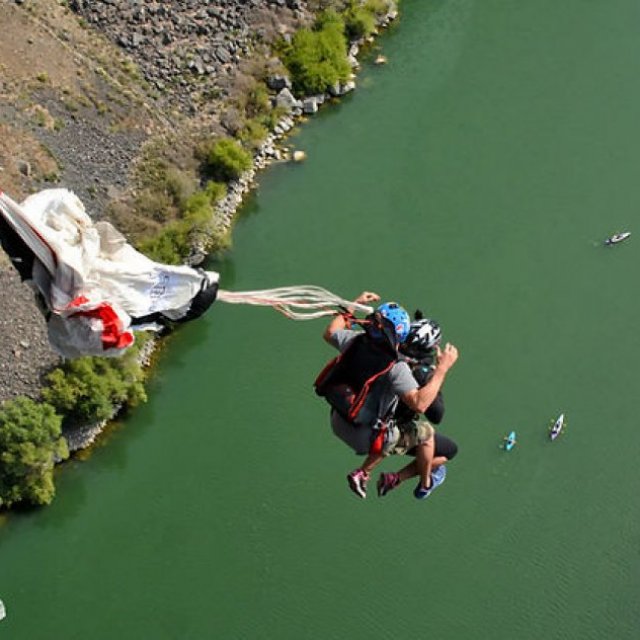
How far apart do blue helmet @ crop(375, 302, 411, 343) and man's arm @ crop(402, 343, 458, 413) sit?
0.98ft

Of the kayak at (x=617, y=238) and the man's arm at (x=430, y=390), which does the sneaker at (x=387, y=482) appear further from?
the kayak at (x=617, y=238)

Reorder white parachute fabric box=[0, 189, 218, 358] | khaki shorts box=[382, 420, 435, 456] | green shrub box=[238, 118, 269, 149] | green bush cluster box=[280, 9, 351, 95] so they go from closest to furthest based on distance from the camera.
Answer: white parachute fabric box=[0, 189, 218, 358]
khaki shorts box=[382, 420, 435, 456]
green shrub box=[238, 118, 269, 149]
green bush cluster box=[280, 9, 351, 95]

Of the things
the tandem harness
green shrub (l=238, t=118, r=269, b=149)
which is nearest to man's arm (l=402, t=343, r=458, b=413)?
the tandem harness

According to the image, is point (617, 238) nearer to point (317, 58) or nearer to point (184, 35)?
point (317, 58)

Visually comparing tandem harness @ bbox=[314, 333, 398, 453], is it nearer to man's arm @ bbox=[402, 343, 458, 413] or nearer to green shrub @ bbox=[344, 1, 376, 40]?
man's arm @ bbox=[402, 343, 458, 413]

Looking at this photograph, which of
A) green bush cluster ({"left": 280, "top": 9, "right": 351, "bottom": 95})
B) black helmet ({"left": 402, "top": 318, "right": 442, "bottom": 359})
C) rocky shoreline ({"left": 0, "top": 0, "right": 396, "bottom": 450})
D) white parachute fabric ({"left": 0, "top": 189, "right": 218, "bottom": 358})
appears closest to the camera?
white parachute fabric ({"left": 0, "top": 189, "right": 218, "bottom": 358})

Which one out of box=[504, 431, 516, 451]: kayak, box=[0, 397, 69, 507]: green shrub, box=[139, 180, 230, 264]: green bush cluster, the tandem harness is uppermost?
the tandem harness

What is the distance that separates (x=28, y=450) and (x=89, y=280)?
9.93m

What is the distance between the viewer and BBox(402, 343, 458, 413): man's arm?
279 inches

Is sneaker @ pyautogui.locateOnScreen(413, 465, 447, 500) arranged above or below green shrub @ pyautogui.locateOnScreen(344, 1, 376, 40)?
above

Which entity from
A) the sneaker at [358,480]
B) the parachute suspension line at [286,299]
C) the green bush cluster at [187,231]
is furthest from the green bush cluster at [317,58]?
the parachute suspension line at [286,299]

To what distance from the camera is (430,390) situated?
23.4 feet

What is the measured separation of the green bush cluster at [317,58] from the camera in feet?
74.1

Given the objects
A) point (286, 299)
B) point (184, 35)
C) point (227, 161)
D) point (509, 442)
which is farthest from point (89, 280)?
point (184, 35)
